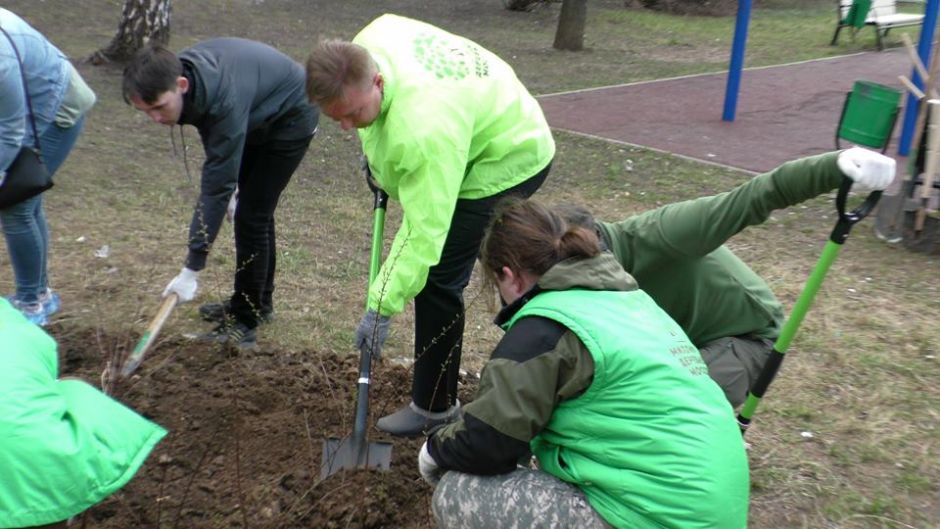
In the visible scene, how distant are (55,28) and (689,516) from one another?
1196 centimetres

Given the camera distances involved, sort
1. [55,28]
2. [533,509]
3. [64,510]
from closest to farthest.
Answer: [64,510] < [533,509] < [55,28]

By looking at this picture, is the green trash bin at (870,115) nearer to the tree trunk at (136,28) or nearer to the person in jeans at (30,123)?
the person in jeans at (30,123)

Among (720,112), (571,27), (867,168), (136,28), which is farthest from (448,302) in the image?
(571,27)

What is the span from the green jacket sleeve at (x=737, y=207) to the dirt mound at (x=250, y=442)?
1170 mm

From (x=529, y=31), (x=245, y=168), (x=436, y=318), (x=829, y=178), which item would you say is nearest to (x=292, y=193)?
(x=245, y=168)

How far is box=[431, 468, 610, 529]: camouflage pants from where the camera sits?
2125 mm

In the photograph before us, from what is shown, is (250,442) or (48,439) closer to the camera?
(48,439)

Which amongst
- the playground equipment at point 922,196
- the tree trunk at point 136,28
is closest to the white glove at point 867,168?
the playground equipment at point 922,196

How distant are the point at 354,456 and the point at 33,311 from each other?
1.93 metres

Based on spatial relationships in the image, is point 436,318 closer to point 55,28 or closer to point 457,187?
point 457,187

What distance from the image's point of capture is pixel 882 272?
524 cm

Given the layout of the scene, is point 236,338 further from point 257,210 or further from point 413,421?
point 413,421

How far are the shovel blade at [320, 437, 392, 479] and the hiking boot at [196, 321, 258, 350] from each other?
1.05m

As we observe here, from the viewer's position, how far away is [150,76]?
323cm
